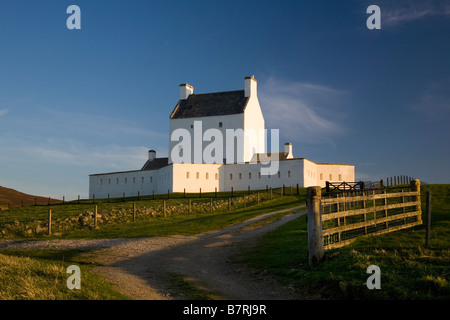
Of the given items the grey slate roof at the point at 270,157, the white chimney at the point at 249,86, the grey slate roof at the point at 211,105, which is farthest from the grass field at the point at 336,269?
the white chimney at the point at 249,86

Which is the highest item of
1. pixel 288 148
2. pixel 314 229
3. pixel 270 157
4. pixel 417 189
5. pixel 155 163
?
pixel 288 148

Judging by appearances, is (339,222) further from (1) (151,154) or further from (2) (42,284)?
(1) (151,154)

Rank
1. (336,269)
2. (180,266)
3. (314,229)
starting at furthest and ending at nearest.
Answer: (180,266), (314,229), (336,269)

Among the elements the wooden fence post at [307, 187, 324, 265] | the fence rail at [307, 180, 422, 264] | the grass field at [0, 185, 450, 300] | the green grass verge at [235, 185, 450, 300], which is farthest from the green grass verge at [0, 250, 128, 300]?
the fence rail at [307, 180, 422, 264]

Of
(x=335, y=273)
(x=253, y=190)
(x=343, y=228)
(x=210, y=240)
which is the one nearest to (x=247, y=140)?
(x=253, y=190)

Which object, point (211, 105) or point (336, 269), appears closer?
point (336, 269)

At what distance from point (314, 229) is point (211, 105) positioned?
177 ft

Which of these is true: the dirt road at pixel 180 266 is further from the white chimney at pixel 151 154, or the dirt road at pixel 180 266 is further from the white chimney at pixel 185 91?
the white chimney at pixel 151 154

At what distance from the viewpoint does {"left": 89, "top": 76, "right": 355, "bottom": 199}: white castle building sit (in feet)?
180

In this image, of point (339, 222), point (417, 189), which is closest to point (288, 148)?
point (417, 189)

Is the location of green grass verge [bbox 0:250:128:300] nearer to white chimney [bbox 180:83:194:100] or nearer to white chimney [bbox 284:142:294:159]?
white chimney [bbox 284:142:294:159]

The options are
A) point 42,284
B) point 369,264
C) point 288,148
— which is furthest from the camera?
point 288,148

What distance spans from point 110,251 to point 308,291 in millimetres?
10283

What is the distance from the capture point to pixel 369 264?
10086 mm
